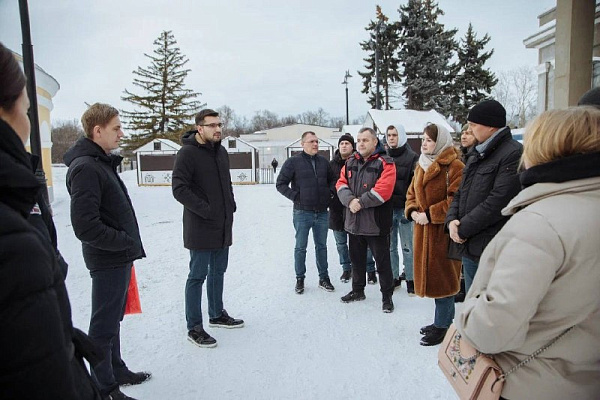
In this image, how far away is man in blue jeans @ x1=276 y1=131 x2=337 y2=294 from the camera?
573cm

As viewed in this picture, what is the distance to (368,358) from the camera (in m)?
3.75

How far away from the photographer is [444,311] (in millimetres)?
4121

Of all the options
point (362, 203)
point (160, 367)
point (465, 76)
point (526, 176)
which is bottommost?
point (160, 367)

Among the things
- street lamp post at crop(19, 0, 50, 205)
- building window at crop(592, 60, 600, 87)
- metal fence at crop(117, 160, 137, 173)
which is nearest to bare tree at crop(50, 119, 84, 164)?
metal fence at crop(117, 160, 137, 173)

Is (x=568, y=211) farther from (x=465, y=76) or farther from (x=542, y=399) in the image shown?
(x=465, y=76)

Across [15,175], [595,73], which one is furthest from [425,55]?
[15,175]

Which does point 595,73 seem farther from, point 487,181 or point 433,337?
point 433,337

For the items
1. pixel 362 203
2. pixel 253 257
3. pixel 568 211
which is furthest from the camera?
pixel 253 257

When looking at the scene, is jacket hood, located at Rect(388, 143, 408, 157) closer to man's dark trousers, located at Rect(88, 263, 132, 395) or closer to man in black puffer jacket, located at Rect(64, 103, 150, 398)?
man in black puffer jacket, located at Rect(64, 103, 150, 398)

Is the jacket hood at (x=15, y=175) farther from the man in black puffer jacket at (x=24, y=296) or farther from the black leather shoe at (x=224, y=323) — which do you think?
the black leather shoe at (x=224, y=323)

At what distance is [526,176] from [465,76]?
128 feet

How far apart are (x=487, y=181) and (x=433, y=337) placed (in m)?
1.69

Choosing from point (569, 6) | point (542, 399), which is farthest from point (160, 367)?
point (569, 6)

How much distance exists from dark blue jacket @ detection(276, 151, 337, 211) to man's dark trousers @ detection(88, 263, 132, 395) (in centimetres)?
300
